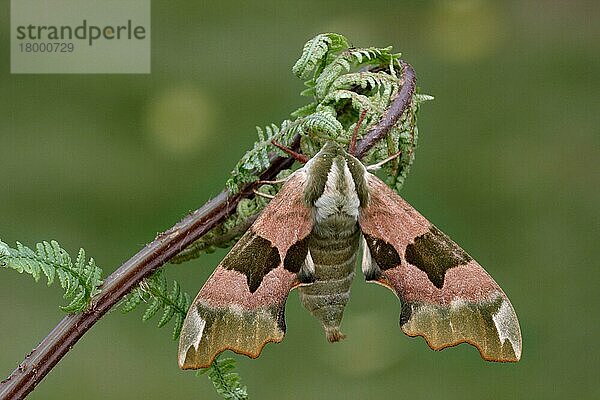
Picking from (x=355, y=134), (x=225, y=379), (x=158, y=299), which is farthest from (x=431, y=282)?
(x=158, y=299)

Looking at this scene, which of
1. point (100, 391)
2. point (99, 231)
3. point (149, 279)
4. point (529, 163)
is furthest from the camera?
point (529, 163)

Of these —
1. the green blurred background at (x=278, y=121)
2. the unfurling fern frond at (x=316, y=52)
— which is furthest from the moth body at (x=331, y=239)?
the green blurred background at (x=278, y=121)

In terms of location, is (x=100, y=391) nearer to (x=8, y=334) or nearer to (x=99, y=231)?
(x=8, y=334)

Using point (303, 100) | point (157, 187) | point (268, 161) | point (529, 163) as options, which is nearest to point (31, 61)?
point (157, 187)

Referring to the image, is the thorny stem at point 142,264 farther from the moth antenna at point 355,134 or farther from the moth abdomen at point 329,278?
the moth abdomen at point 329,278

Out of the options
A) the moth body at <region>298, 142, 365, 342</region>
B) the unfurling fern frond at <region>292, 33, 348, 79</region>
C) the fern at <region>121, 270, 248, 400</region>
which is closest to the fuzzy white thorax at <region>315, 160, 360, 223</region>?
the moth body at <region>298, 142, 365, 342</region>

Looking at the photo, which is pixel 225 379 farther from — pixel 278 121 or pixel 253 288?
pixel 278 121
